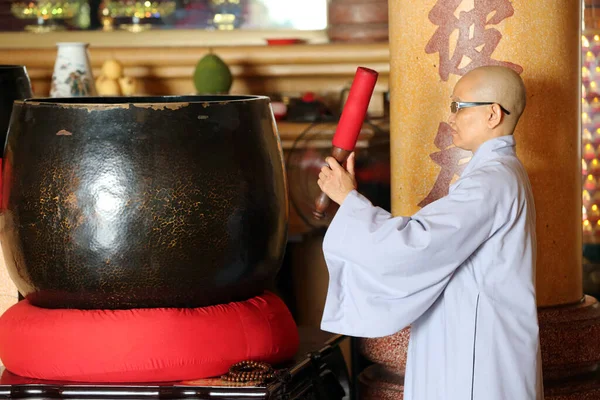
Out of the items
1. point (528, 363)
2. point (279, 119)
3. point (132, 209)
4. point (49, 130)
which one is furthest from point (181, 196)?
point (279, 119)

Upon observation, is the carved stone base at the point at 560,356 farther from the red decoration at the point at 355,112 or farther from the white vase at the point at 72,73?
the white vase at the point at 72,73

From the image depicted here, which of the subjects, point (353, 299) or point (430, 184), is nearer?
point (353, 299)

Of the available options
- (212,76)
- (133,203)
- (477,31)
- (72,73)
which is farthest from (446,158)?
(72,73)

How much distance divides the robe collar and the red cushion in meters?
0.61

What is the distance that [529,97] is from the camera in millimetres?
2840

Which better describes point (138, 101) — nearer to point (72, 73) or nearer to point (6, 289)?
point (6, 289)

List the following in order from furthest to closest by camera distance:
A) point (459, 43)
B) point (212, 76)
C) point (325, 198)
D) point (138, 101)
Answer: point (212, 76) → point (459, 43) → point (138, 101) → point (325, 198)

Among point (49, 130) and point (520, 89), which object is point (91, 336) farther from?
point (520, 89)

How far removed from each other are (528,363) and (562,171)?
86 cm

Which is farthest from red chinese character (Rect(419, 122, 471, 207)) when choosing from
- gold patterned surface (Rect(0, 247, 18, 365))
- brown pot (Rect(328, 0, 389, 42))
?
brown pot (Rect(328, 0, 389, 42))

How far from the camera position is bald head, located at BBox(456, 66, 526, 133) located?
2152 mm

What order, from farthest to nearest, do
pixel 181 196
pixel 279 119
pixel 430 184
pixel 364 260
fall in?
pixel 279 119 < pixel 430 184 < pixel 181 196 < pixel 364 260

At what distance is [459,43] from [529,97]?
239mm

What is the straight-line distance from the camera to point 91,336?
2281mm
